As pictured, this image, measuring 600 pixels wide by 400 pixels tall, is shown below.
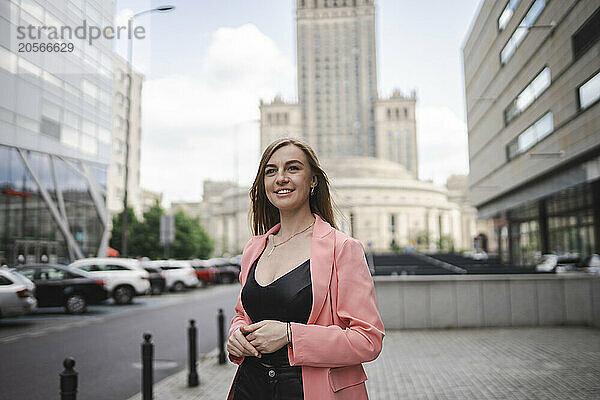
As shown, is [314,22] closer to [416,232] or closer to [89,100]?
[416,232]

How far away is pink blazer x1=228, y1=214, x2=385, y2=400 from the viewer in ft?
6.76

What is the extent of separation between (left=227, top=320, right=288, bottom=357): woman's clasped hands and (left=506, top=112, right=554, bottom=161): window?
13156 millimetres

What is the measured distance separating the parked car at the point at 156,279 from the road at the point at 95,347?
6.89m

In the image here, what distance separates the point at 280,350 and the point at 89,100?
709 centimetres

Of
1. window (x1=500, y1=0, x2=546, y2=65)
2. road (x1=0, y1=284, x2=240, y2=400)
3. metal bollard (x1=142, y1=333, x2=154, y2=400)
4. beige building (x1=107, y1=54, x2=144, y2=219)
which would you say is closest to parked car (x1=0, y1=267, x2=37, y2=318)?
road (x1=0, y1=284, x2=240, y2=400)

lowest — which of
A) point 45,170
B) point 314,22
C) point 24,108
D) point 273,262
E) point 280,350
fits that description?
point 280,350

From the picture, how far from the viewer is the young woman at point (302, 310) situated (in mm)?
2076

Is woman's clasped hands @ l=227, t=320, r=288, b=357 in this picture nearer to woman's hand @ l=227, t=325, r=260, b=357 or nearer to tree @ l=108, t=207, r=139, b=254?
woman's hand @ l=227, t=325, r=260, b=357

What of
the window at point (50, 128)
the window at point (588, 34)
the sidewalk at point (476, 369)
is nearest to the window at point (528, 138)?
the sidewalk at point (476, 369)

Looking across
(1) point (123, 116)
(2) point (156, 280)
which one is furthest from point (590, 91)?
(2) point (156, 280)

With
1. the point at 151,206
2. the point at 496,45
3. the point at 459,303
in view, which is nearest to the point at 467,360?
the point at 459,303

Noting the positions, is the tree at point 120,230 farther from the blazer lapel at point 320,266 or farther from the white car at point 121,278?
the blazer lapel at point 320,266

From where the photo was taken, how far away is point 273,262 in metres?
2.38

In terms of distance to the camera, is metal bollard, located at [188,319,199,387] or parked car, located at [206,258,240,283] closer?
metal bollard, located at [188,319,199,387]
